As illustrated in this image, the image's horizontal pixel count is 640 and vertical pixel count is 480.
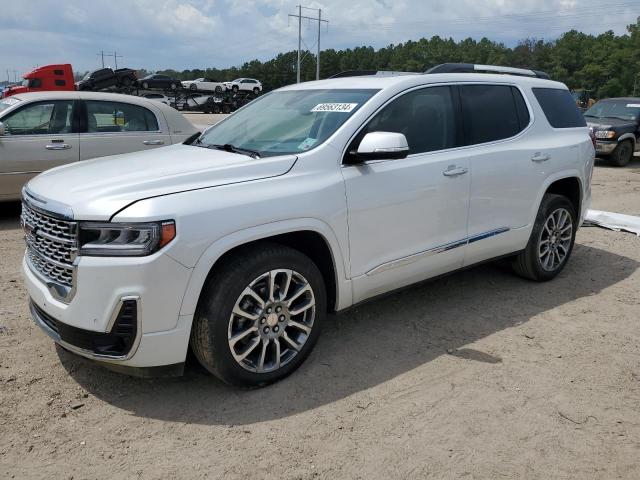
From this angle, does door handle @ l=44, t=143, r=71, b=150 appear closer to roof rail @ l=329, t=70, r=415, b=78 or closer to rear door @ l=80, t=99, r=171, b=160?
rear door @ l=80, t=99, r=171, b=160

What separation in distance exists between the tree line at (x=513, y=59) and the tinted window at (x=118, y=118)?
5055cm

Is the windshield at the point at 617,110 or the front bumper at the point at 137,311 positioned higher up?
the windshield at the point at 617,110

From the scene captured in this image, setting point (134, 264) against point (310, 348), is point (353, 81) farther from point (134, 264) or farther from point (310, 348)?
point (134, 264)

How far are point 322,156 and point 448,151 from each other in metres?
1.15

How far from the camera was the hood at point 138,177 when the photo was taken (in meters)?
2.89

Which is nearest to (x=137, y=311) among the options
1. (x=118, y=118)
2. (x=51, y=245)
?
(x=51, y=245)

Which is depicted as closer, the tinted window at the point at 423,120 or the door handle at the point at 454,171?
the tinted window at the point at 423,120

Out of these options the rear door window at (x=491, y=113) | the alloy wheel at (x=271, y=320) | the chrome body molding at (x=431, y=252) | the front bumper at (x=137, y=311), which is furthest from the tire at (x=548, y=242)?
the front bumper at (x=137, y=311)

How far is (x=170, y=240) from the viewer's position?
9.16ft

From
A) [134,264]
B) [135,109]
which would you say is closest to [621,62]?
[135,109]

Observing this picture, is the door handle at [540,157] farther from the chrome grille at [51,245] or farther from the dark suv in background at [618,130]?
the dark suv in background at [618,130]

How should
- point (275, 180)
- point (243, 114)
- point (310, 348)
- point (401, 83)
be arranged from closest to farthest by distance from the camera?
point (275, 180), point (310, 348), point (401, 83), point (243, 114)

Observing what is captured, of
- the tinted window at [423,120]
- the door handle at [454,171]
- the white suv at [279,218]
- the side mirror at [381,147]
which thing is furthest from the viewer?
the door handle at [454,171]

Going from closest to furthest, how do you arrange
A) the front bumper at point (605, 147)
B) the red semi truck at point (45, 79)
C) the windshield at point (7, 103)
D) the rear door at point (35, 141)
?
the rear door at point (35, 141)
the windshield at point (7, 103)
the front bumper at point (605, 147)
the red semi truck at point (45, 79)
